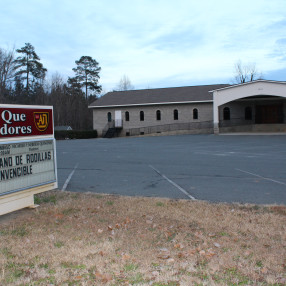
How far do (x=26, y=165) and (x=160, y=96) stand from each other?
40.0m

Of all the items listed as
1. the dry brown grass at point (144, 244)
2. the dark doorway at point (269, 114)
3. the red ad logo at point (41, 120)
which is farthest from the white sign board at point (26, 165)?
the dark doorway at point (269, 114)

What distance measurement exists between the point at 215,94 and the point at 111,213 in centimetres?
3189

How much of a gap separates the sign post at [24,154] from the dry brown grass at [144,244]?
0.46 meters

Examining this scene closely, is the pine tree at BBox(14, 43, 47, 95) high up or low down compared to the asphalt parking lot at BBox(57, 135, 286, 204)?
up

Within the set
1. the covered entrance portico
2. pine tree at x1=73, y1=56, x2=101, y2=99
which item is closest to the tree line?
pine tree at x1=73, y1=56, x2=101, y2=99

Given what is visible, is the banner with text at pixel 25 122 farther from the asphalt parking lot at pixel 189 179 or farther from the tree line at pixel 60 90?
the tree line at pixel 60 90

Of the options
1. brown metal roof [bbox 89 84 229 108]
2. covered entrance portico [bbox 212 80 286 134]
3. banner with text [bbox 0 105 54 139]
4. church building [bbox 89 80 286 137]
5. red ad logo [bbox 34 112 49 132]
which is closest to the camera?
banner with text [bbox 0 105 54 139]

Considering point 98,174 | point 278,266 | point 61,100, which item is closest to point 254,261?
point 278,266

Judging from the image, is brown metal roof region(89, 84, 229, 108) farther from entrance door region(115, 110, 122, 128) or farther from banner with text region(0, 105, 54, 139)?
banner with text region(0, 105, 54, 139)

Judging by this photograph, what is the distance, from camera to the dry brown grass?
4.07 m

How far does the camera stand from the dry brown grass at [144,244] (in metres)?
4.07

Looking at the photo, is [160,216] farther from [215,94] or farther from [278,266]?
[215,94]

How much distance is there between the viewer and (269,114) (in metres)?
43.0

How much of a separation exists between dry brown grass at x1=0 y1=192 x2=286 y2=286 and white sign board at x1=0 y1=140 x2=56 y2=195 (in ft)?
2.06
